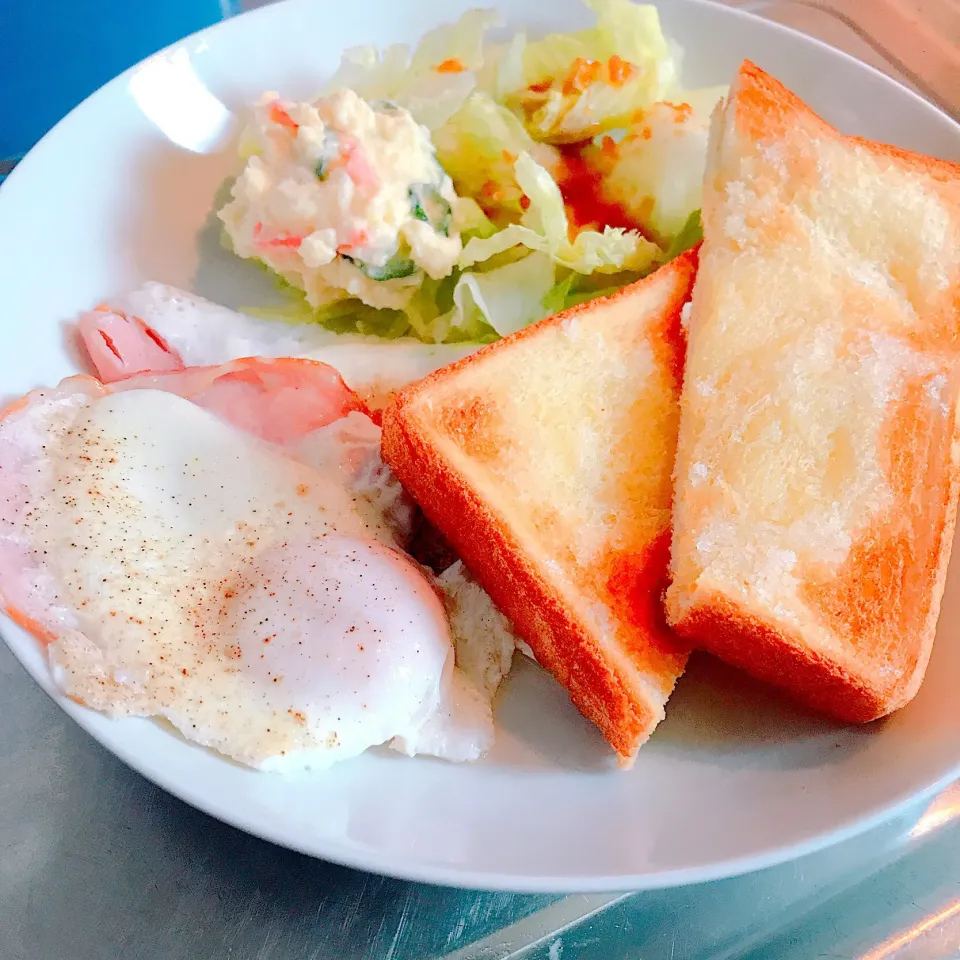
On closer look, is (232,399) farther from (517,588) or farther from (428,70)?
(428,70)

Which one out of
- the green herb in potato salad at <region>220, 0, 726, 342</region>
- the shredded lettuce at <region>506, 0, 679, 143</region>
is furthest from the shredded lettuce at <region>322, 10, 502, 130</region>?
the shredded lettuce at <region>506, 0, 679, 143</region>

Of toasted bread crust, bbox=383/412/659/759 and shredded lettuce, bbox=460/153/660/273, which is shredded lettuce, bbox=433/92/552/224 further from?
toasted bread crust, bbox=383/412/659/759

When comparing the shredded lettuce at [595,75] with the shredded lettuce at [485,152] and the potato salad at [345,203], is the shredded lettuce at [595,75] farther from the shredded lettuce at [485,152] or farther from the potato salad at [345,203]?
the potato salad at [345,203]

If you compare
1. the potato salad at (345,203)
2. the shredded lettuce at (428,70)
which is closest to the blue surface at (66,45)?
the shredded lettuce at (428,70)

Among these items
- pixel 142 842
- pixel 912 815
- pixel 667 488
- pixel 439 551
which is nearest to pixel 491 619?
pixel 439 551

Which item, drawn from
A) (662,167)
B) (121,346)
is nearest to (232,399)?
(121,346)
